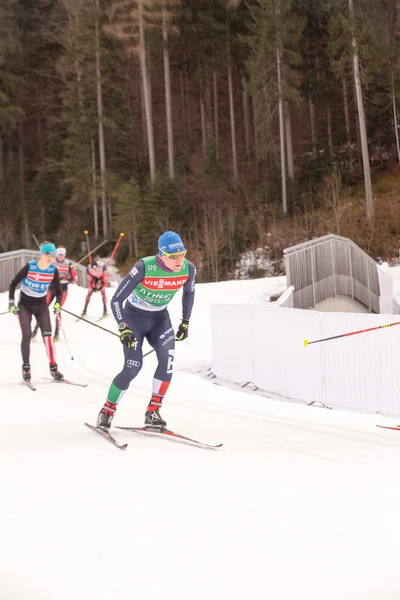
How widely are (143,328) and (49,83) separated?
46.6 metres

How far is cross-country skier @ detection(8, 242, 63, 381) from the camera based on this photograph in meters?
9.70

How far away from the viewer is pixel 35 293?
9805mm

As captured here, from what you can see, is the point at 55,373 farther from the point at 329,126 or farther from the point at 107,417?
the point at 329,126

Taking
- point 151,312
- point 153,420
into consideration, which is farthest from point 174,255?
point 153,420

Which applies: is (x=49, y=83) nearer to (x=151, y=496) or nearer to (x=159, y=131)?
(x=159, y=131)

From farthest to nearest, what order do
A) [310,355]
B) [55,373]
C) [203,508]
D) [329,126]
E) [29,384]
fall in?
[329,126]
[55,373]
[29,384]
[310,355]
[203,508]

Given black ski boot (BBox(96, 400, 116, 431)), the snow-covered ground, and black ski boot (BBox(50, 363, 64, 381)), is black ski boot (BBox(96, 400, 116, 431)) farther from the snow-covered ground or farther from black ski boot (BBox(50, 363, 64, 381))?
black ski boot (BBox(50, 363, 64, 381))

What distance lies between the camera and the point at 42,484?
500 cm

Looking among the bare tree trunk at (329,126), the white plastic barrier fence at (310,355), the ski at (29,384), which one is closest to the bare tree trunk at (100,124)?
the bare tree trunk at (329,126)

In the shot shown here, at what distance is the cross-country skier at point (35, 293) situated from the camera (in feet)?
31.8

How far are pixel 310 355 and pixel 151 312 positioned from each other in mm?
3826

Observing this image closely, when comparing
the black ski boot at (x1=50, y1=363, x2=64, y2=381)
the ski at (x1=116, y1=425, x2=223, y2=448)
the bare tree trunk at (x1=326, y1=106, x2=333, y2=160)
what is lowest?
the ski at (x1=116, y1=425, x2=223, y2=448)

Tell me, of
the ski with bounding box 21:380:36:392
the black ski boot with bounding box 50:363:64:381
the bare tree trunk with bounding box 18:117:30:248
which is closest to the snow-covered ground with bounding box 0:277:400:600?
the ski with bounding box 21:380:36:392

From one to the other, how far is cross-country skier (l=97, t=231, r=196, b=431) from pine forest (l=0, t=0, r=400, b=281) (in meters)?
21.3
